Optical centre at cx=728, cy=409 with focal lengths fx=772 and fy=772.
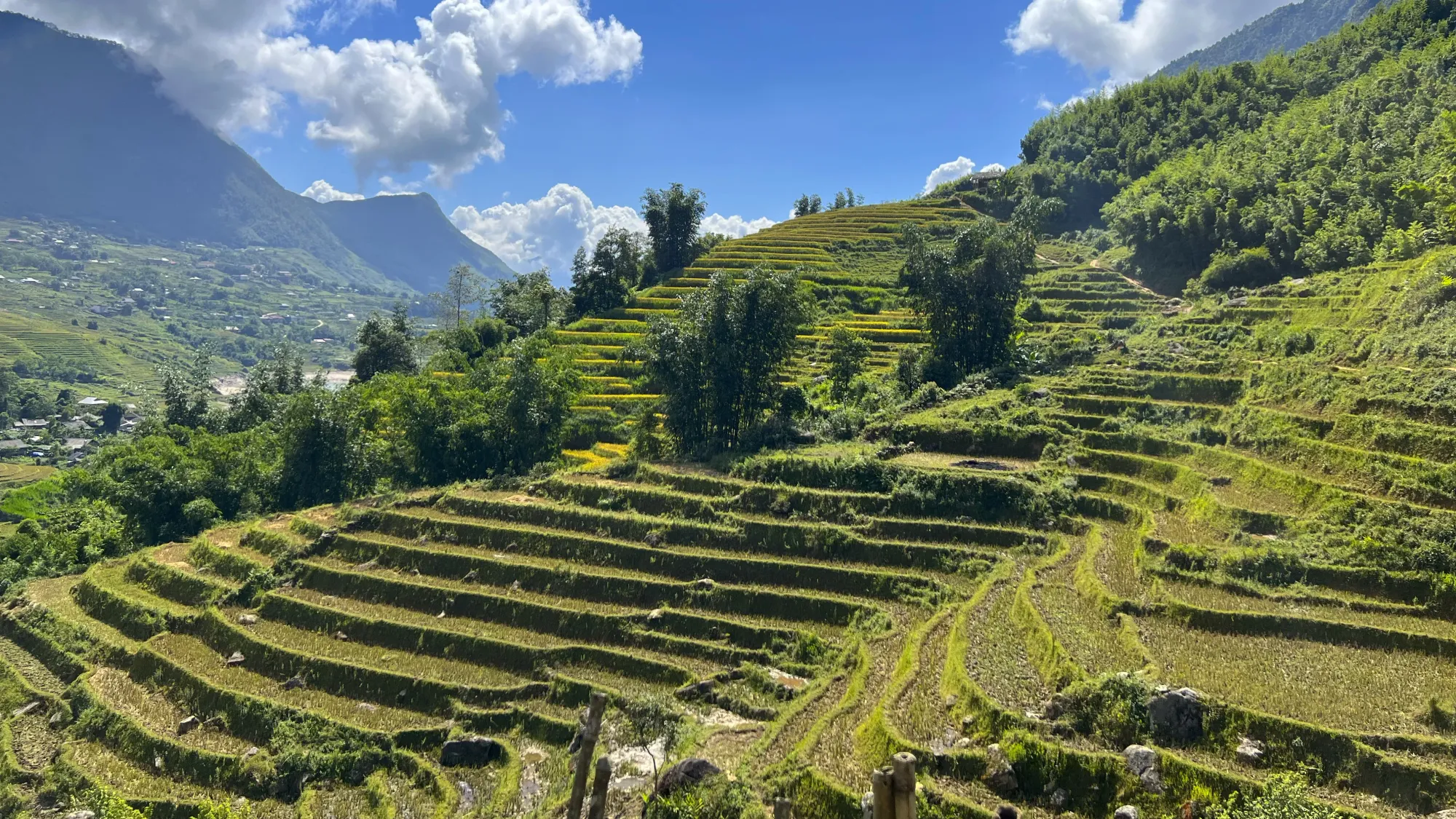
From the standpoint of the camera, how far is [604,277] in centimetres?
6581

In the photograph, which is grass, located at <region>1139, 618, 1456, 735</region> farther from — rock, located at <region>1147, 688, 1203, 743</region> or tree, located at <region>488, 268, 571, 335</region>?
tree, located at <region>488, 268, 571, 335</region>

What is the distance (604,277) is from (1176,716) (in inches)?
2277

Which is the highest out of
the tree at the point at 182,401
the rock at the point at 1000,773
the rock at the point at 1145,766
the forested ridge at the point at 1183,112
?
the forested ridge at the point at 1183,112

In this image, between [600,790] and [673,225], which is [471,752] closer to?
[600,790]

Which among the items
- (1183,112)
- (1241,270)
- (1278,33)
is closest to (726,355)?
(1241,270)

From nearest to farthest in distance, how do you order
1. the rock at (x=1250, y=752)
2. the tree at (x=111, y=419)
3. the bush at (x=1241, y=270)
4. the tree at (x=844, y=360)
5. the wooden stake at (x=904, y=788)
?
the wooden stake at (x=904, y=788) < the rock at (x=1250, y=752) < the tree at (x=844, y=360) < the bush at (x=1241, y=270) < the tree at (x=111, y=419)

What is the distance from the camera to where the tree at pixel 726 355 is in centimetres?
3334

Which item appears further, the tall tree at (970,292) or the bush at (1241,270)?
the bush at (1241,270)

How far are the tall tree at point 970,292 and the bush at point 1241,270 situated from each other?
12228mm

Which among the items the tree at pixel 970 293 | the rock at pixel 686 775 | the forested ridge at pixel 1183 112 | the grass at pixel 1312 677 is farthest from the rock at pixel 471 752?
the forested ridge at pixel 1183 112

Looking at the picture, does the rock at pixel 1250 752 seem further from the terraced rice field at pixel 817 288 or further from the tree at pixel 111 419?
the tree at pixel 111 419

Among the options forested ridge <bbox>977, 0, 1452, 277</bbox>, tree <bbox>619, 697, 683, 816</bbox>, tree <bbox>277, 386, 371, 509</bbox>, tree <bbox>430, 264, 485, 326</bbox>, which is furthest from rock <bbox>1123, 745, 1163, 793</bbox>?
tree <bbox>430, 264, 485, 326</bbox>

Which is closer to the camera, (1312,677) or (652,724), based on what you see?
(1312,677)

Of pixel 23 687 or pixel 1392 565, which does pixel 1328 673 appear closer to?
pixel 1392 565
